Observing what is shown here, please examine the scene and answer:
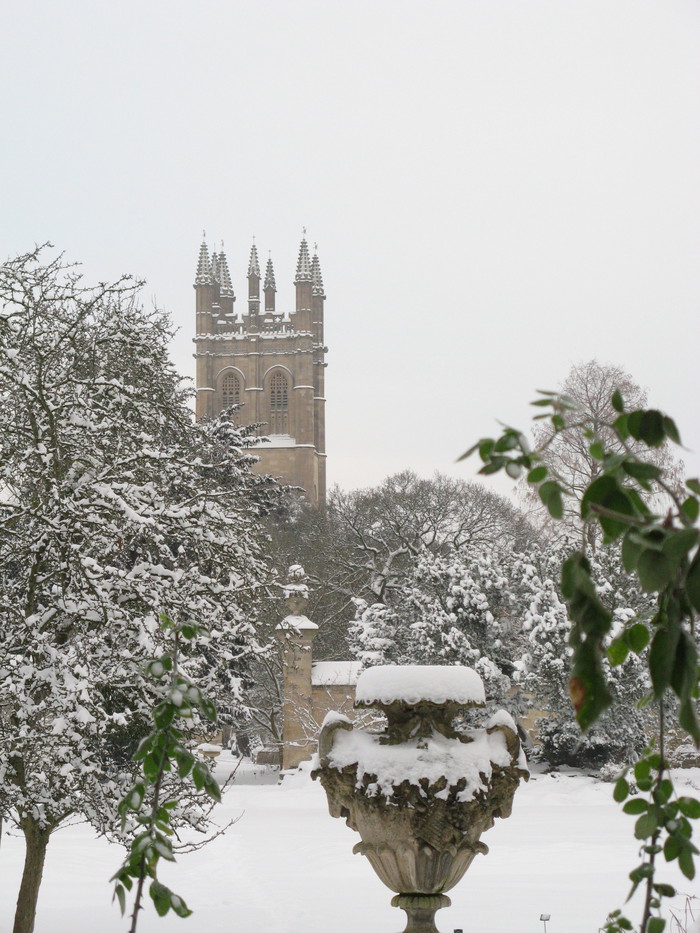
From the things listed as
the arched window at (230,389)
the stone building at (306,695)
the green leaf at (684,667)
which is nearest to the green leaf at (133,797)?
the green leaf at (684,667)

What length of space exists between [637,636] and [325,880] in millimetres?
13792

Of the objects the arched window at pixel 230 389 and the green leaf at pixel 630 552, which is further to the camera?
the arched window at pixel 230 389

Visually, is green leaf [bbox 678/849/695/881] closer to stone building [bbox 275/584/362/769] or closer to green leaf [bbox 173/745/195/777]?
green leaf [bbox 173/745/195/777]

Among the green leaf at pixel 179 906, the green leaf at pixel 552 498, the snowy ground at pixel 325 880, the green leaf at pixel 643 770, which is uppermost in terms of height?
the green leaf at pixel 552 498

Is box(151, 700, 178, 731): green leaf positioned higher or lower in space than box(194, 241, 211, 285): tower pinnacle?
lower

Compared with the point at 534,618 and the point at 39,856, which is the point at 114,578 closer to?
→ the point at 39,856

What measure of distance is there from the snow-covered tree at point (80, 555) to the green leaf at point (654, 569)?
8882 millimetres

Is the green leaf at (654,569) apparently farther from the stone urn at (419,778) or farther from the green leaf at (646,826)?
the stone urn at (419,778)

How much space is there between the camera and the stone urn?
7035 millimetres

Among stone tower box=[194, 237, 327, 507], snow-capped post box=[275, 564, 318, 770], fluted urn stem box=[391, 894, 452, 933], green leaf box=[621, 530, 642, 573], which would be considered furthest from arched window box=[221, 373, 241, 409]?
green leaf box=[621, 530, 642, 573]

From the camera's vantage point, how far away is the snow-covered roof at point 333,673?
29.8m

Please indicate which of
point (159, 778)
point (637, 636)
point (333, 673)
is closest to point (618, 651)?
point (637, 636)

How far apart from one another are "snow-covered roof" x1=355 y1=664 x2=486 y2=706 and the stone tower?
68076 mm

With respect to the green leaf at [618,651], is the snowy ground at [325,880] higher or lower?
lower
